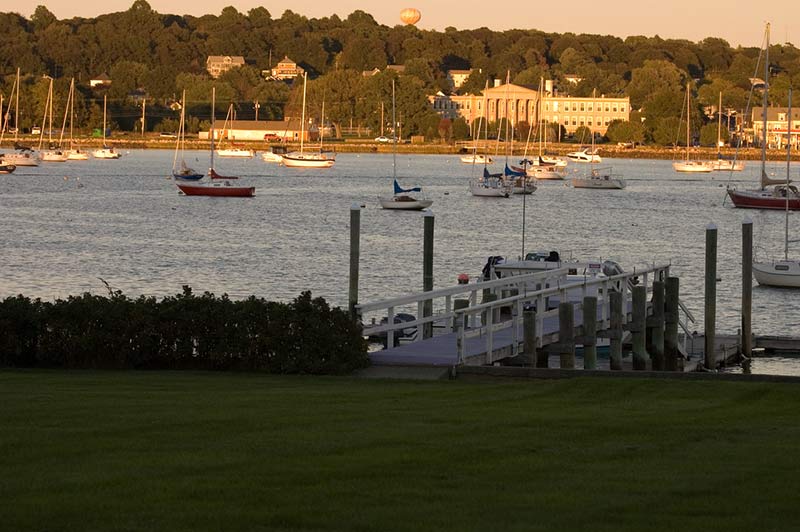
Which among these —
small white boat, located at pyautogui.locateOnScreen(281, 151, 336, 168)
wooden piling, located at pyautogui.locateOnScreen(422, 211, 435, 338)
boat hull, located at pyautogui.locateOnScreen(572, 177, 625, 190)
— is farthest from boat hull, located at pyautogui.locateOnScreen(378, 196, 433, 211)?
wooden piling, located at pyautogui.locateOnScreen(422, 211, 435, 338)

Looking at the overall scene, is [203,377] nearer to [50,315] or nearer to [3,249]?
[50,315]

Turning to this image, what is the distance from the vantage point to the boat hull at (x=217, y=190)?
4658 inches

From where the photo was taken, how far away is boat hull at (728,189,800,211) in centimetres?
10806

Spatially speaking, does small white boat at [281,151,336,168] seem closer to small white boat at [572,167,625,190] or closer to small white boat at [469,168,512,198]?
small white boat at [572,167,625,190]

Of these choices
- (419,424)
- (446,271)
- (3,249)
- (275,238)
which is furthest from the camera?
(275,238)

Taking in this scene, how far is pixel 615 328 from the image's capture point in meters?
28.8

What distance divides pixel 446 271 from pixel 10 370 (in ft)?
146

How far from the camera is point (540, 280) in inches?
1207

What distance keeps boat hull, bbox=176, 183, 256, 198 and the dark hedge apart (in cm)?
9712

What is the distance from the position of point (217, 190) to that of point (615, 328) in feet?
302

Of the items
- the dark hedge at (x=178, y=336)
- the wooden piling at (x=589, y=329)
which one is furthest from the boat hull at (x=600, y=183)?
the dark hedge at (x=178, y=336)

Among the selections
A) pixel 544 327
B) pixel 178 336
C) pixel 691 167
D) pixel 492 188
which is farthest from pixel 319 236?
pixel 691 167

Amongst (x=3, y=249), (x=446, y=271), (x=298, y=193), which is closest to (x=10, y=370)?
(x=446, y=271)

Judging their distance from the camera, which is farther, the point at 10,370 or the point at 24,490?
the point at 10,370
